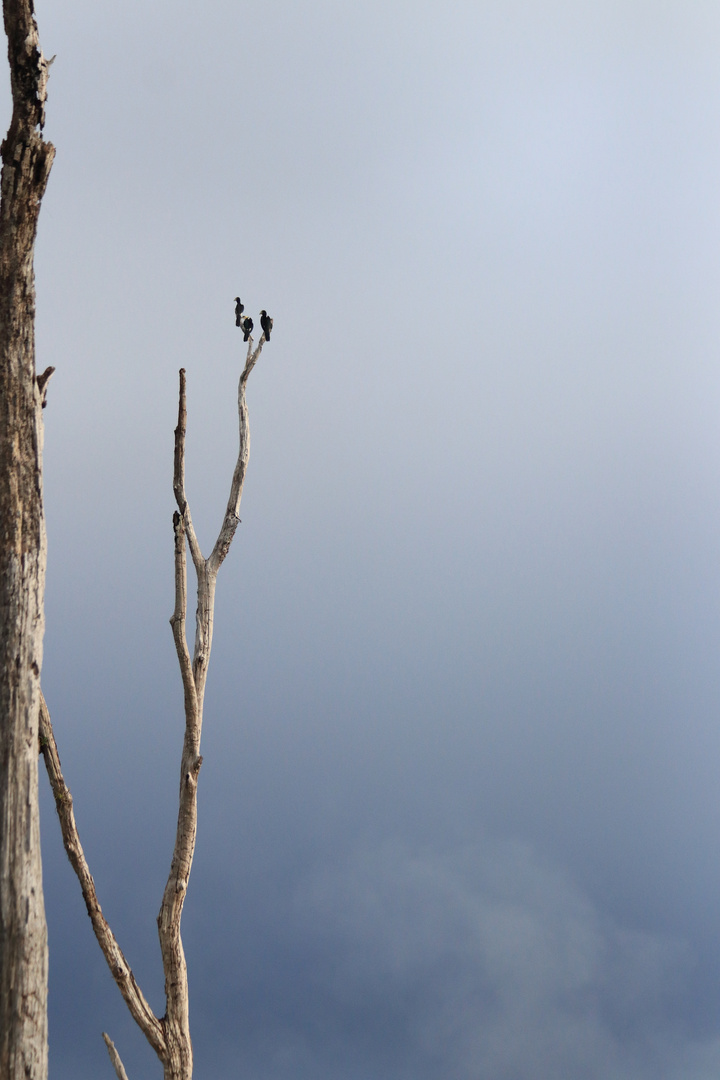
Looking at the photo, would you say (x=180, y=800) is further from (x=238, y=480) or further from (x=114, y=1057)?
(x=238, y=480)

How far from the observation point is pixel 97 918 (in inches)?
171

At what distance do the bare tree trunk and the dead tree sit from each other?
733mm

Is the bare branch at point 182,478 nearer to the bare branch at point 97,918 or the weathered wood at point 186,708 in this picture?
the weathered wood at point 186,708

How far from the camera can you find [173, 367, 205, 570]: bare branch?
16.3 ft

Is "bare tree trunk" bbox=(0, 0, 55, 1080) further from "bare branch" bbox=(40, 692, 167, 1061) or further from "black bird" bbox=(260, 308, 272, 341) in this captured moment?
"black bird" bbox=(260, 308, 272, 341)

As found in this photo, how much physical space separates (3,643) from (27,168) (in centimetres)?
170

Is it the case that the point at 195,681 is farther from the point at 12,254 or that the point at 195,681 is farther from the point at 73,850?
the point at 12,254

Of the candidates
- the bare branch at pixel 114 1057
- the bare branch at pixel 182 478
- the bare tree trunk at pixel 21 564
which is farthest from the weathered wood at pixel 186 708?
the bare tree trunk at pixel 21 564

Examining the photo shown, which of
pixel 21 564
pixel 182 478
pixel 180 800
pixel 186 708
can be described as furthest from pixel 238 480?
pixel 21 564

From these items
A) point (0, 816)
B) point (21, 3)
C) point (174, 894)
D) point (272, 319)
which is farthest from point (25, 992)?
point (272, 319)

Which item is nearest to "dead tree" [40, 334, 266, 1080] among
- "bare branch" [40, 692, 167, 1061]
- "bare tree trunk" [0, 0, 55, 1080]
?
"bare branch" [40, 692, 167, 1061]

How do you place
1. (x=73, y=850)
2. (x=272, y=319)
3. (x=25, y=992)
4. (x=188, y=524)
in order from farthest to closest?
(x=272, y=319) < (x=188, y=524) < (x=73, y=850) < (x=25, y=992)

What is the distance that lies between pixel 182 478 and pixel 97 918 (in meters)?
2.31

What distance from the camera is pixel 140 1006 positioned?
450cm
